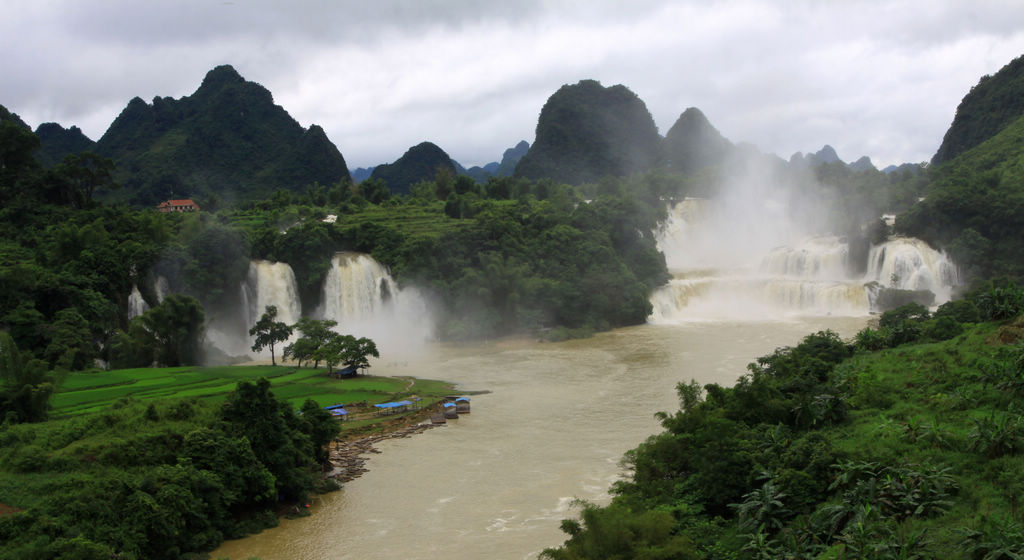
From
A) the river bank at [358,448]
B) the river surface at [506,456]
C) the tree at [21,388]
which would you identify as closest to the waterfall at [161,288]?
the river surface at [506,456]

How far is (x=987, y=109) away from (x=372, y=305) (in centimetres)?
5478

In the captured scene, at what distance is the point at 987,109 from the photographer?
6228 cm

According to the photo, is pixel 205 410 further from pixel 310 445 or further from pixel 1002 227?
pixel 1002 227

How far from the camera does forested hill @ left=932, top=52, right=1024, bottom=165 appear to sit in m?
59.2

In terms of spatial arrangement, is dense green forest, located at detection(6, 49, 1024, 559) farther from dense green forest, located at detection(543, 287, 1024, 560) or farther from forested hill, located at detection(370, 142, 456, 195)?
forested hill, located at detection(370, 142, 456, 195)

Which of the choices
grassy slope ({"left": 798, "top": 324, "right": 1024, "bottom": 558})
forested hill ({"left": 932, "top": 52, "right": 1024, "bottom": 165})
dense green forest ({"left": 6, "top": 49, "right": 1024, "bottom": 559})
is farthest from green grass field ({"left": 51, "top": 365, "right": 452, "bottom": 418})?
forested hill ({"left": 932, "top": 52, "right": 1024, "bottom": 165})

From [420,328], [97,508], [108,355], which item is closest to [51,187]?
[108,355]

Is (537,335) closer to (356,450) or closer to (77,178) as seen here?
(356,450)

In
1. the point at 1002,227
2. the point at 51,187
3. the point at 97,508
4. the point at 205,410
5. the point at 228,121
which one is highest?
the point at 228,121

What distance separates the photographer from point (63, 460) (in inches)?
518

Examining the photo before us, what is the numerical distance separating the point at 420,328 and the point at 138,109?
50.4 m

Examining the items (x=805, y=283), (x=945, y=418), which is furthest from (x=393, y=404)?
(x=805, y=283)

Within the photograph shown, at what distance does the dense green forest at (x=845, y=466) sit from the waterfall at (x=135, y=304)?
73.0 feet

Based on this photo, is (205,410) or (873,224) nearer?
(205,410)
